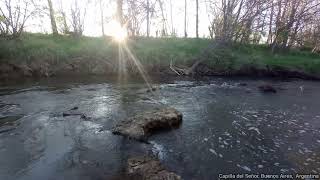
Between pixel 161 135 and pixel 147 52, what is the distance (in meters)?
14.9

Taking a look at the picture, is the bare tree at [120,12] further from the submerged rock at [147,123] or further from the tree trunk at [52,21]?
the submerged rock at [147,123]

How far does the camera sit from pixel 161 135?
9094 mm

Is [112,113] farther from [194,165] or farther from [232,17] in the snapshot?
[232,17]

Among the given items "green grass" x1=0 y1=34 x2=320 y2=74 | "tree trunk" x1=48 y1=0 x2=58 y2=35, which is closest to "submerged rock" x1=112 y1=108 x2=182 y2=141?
"green grass" x1=0 y1=34 x2=320 y2=74

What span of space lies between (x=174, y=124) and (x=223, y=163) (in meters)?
2.90

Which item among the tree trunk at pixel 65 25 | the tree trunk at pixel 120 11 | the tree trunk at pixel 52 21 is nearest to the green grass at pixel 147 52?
the tree trunk at pixel 52 21

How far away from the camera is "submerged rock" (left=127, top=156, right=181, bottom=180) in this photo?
6.11 meters

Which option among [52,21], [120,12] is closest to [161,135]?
[120,12]

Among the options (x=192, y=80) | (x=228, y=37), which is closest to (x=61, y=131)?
(x=192, y=80)

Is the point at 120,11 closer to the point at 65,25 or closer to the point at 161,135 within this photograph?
the point at 65,25

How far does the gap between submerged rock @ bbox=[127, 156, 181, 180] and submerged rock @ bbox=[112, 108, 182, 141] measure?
5.59 ft

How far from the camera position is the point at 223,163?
24.2 feet

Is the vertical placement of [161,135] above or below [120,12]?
below

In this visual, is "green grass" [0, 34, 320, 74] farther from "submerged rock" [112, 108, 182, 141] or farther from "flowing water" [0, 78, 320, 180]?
"submerged rock" [112, 108, 182, 141]
